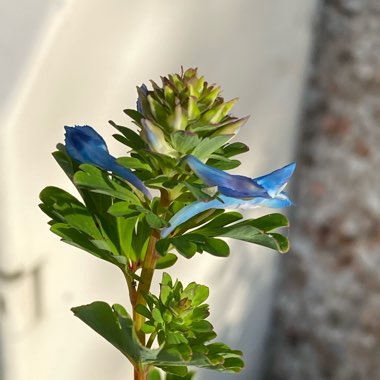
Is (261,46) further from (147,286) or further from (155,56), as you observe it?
(147,286)

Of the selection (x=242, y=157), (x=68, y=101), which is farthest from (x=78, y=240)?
(x=242, y=157)

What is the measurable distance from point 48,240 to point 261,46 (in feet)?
2.06

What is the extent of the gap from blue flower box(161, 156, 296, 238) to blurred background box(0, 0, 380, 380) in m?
0.40

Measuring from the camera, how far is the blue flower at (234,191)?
→ 251 mm

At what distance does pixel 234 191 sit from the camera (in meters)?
0.25

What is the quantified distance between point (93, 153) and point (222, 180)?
2.2 inches

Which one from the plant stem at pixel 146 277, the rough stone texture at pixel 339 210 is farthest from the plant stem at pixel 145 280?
the rough stone texture at pixel 339 210

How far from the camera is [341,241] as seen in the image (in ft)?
5.13

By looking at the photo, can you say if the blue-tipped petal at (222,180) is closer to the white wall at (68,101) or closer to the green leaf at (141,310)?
the green leaf at (141,310)

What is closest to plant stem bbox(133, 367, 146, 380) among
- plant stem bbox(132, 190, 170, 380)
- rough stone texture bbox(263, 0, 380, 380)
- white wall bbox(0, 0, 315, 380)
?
plant stem bbox(132, 190, 170, 380)

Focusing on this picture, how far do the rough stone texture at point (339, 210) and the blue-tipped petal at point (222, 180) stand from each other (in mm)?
1282

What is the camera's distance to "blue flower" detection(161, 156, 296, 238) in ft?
0.83

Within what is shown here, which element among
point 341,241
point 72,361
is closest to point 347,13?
point 341,241

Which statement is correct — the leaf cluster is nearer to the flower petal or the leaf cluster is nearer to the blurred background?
the flower petal
